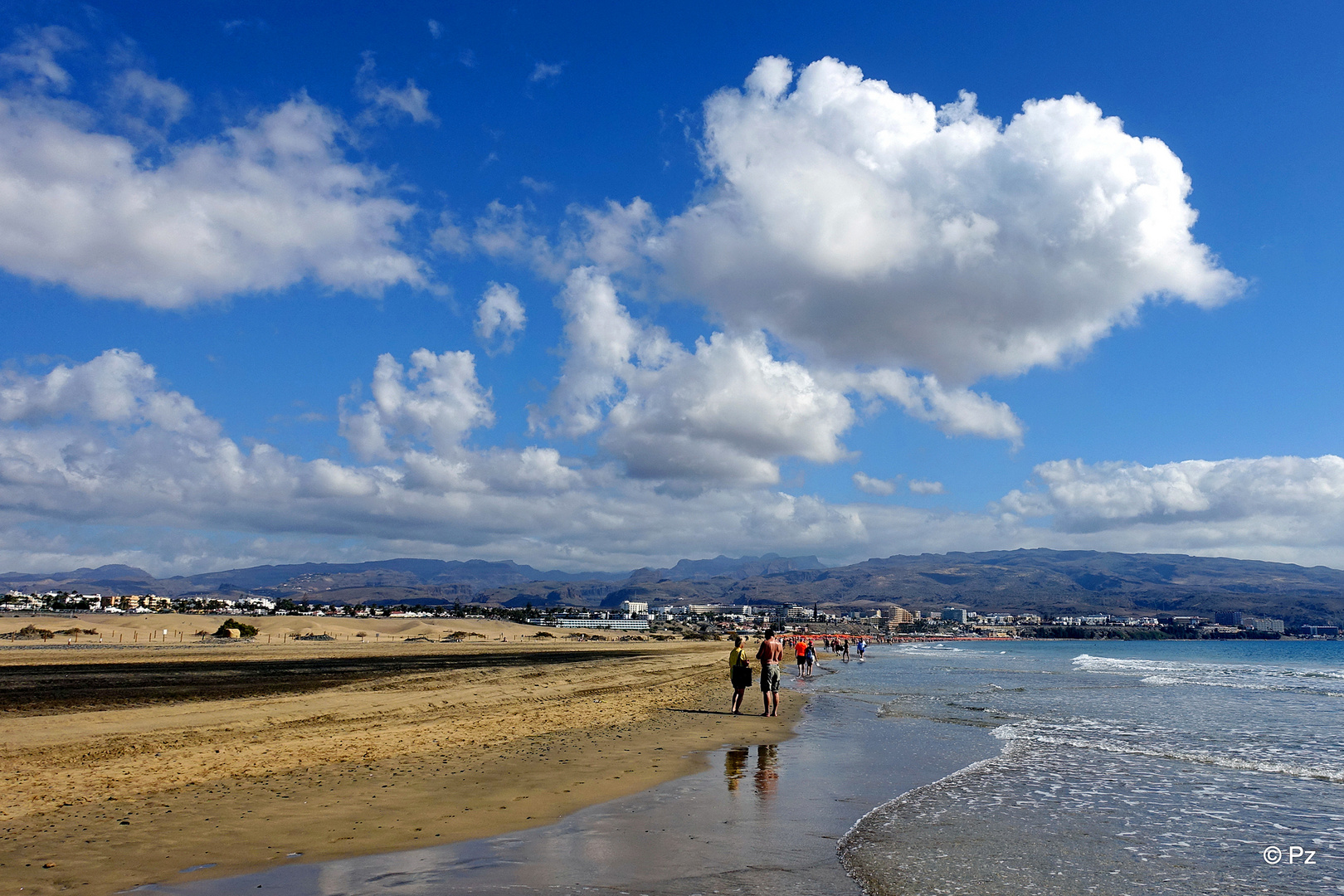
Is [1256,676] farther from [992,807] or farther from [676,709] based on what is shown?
[992,807]

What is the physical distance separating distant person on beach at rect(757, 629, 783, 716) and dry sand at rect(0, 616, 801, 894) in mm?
666

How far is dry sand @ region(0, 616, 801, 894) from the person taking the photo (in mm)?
8906

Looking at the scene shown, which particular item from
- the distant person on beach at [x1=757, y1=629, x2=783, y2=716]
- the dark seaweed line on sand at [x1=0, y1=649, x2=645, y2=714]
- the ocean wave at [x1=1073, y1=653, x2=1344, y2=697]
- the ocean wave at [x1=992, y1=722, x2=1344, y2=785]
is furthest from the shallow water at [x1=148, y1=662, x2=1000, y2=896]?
the ocean wave at [x1=1073, y1=653, x2=1344, y2=697]

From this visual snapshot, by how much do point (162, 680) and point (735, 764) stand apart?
105ft

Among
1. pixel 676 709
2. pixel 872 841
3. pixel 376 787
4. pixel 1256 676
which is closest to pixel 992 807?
pixel 872 841

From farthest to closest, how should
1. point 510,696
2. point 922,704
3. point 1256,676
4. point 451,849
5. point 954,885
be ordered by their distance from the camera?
point 1256,676, point 922,704, point 510,696, point 451,849, point 954,885

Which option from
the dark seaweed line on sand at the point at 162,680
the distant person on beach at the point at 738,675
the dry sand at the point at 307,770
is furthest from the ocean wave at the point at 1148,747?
the dark seaweed line on sand at the point at 162,680

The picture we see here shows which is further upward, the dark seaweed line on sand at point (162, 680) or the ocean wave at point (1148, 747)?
the ocean wave at point (1148, 747)

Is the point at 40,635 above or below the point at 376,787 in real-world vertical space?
below

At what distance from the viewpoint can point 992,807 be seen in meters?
12.2

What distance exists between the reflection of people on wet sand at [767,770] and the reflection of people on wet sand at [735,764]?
246mm

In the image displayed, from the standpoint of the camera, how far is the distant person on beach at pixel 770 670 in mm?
23172

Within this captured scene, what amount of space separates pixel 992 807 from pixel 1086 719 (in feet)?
52.6

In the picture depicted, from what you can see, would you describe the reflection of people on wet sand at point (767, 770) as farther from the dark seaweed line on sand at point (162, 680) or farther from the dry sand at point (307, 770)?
the dark seaweed line on sand at point (162, 680)
